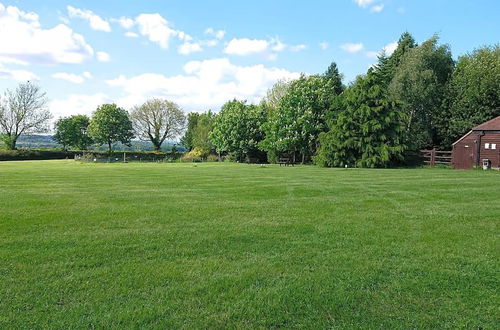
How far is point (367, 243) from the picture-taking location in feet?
22.1

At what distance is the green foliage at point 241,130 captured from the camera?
48344 millimetres

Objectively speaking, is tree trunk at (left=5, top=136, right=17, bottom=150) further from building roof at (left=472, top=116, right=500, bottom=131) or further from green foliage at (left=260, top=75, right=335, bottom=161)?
building roof at (left=472, top=116, right=500, bottom=131)

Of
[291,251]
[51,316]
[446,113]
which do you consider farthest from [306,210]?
[446,113]

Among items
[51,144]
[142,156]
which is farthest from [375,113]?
[51,144]

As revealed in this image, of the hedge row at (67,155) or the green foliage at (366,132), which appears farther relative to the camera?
the hedge row at (67,155)

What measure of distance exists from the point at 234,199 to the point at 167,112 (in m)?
63.9

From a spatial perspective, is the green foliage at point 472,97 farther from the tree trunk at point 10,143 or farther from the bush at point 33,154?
the tree trunk at point 10,143

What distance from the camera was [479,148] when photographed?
3027cm

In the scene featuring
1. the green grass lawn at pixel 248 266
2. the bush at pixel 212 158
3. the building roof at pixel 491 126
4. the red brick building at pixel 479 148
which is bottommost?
the green grass lawn at pixel 248 266

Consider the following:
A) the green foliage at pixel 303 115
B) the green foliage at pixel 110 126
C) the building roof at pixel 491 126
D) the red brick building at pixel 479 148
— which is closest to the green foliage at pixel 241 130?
the green foliage at pixel 303 115

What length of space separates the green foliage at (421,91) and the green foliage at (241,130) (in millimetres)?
16224

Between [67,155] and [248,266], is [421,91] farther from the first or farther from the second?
[67,155]

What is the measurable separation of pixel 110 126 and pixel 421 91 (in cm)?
5097

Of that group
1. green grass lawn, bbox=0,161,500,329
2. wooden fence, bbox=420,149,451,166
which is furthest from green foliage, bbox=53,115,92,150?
green grass lawn, bbox=0,161,500,329
